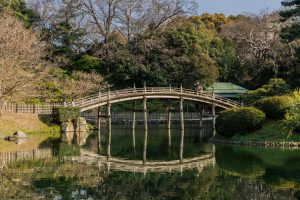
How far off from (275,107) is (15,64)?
68.7ft

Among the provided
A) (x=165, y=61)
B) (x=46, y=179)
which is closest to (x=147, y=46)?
(x=165, y=61)

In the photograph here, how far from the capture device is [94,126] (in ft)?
176

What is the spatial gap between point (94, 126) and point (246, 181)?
3390cm

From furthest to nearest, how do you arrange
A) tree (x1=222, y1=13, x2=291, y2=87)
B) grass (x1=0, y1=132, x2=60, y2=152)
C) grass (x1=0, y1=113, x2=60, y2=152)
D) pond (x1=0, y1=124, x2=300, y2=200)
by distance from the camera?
tree (x1=222, y1=13, x2=291, y2=87), grass (x1=0, y1=113, x2=60, y2=152), grass (x1=0, y1=132, x2=60, y2=152), pond (x1=0, y1=124, x2=300, y2=200)

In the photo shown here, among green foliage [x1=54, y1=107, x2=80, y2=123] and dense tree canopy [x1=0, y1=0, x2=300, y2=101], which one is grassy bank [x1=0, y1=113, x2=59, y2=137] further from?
dense tree canopy [x1=0, y1=0, x2=300, y2=101]

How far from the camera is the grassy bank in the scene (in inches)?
1640

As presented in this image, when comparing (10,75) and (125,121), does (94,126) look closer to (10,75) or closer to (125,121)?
(125,121)

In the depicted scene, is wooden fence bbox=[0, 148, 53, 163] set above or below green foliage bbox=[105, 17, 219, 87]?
below

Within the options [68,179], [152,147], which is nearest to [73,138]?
[152,147]

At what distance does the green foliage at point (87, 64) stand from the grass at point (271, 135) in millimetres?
27814

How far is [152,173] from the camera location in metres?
23.5

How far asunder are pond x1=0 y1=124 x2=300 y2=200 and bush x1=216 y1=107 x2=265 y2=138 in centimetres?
271

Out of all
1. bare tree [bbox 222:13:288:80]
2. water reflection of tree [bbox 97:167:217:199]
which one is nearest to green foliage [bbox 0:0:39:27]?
bare tree [bbox 222:13:288:80]

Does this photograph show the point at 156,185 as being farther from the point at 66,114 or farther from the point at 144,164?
the point at 66,114
